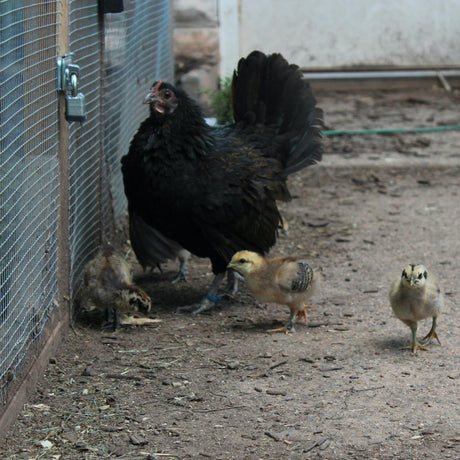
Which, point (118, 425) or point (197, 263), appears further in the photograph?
point (197, 263)

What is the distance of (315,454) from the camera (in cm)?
350

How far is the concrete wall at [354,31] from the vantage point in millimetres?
12250

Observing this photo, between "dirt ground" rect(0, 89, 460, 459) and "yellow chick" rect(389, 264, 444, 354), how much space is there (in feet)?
0.67

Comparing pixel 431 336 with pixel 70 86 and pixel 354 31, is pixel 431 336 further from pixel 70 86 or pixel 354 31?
pixel 354 31

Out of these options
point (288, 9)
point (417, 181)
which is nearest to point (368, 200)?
point (417, 181)

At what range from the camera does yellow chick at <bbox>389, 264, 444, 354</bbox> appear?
14.9 feet

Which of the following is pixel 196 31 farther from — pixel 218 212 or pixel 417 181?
pixel 218 212

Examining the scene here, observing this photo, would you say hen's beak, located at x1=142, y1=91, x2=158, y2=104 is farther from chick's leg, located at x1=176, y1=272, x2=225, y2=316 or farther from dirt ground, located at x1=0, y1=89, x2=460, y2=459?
dirt ground, located at x1=0, y1=89, x2=460, y2=459

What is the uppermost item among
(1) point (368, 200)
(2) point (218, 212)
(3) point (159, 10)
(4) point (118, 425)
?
(3) point (159, 10)

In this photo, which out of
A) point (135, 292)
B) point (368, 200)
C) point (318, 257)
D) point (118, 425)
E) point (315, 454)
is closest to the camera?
point (315, 454)

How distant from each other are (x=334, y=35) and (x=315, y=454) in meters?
9.88

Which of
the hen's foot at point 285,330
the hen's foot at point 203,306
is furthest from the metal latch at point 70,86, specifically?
the hen's foot at point 285,330

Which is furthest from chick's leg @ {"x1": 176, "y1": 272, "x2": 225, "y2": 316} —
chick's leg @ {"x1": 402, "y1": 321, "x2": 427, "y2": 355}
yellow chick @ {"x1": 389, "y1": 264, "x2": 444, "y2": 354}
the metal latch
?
the metal latch

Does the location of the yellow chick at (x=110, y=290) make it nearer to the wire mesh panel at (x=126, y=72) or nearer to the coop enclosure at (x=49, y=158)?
the coop enclosure at (x=49, y=158)
